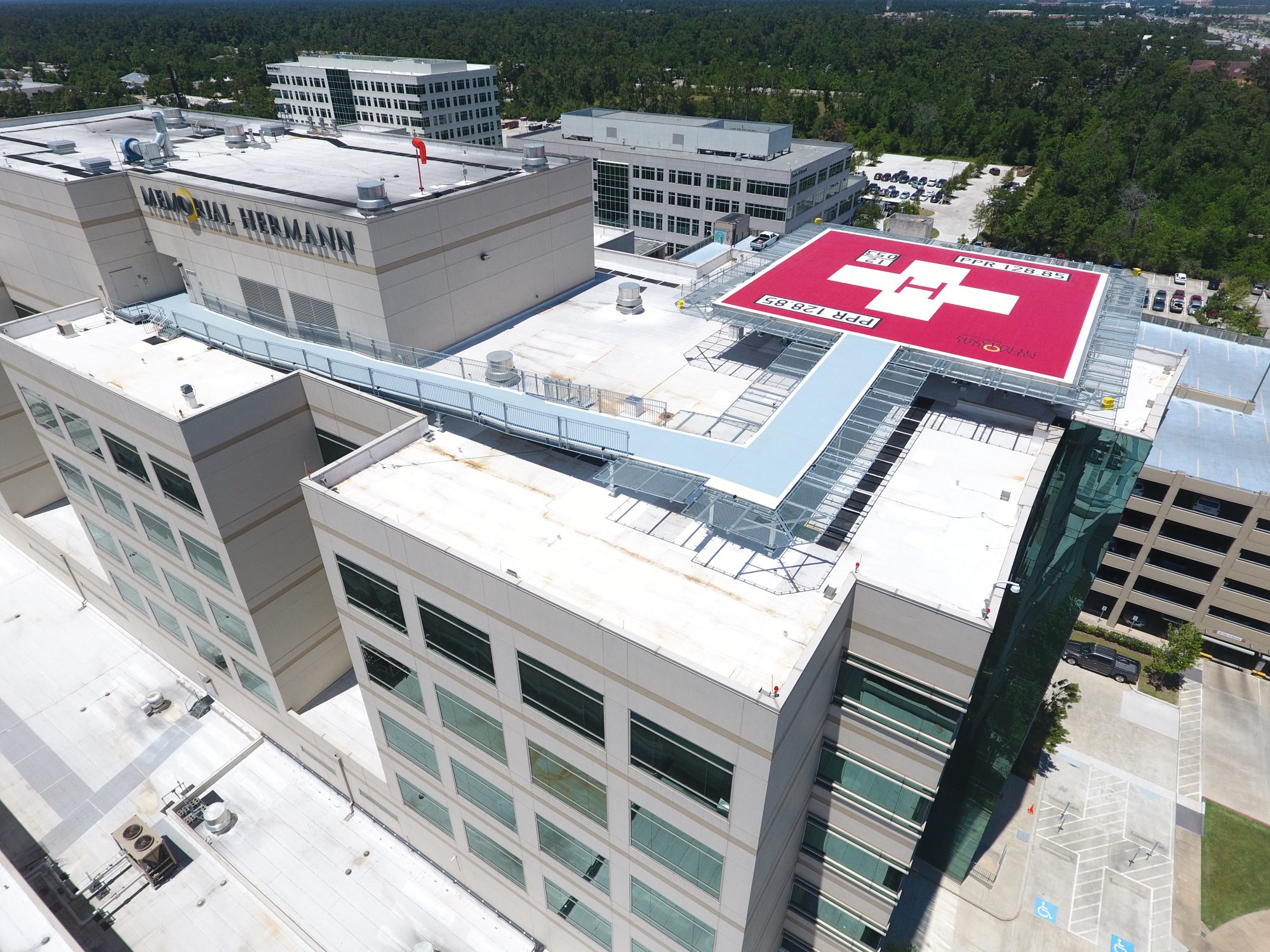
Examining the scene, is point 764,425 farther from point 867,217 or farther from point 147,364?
point 867,217

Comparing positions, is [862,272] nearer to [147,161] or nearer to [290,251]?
[290,251]

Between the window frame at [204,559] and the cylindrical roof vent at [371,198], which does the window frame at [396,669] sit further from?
the cylindrical roof vent at [371,198]

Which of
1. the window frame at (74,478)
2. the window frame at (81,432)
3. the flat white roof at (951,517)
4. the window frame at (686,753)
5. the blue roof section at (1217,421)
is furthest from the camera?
the blue roof section at (1217,421)

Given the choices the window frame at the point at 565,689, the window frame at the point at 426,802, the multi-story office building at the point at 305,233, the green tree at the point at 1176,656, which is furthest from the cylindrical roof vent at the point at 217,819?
the green tree at the point at 1176,656

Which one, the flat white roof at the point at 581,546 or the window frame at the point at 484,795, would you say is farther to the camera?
the window frame at the point at 484,795

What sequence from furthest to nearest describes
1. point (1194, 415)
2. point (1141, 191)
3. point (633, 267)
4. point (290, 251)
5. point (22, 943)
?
point (1141, 191)
point (1194, 415)
point (633, 267)
point (290, 251)
point (22, 943)

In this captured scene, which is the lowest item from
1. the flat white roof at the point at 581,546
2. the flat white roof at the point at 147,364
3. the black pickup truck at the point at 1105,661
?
the black pickup truck at the point at 1105,661

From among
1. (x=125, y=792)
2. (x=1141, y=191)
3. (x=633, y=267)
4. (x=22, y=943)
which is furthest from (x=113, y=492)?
(x=1141, y=191)
